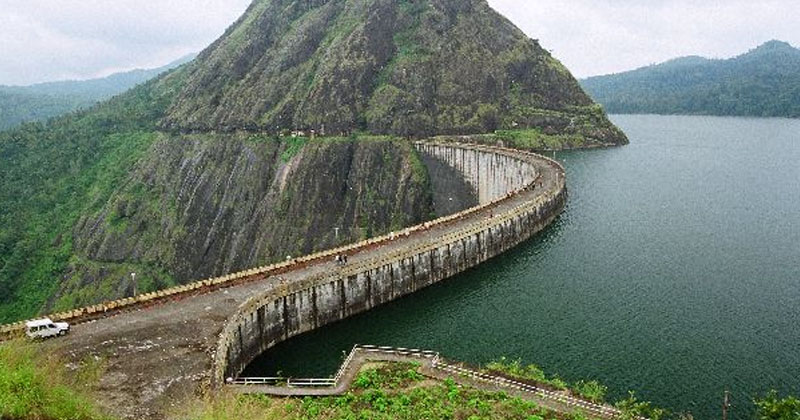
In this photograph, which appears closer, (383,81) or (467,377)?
(467,377)

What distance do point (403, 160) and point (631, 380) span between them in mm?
100192

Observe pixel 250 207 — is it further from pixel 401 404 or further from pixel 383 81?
pixel 401 404

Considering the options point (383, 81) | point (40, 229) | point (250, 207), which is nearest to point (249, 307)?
point (250, 207)

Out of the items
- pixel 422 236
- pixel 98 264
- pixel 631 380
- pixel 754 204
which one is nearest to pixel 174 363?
pixel 631 380

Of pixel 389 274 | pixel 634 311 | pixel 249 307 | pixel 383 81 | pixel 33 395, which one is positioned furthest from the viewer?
pixel 383 81

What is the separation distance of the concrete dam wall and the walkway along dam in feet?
0.39

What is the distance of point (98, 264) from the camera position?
511ft

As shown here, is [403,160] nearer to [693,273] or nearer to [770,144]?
[693,273]

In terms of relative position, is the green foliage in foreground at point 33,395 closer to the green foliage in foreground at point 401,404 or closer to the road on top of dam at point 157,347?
the road on top of dam at point 157,347

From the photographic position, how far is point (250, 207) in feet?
499

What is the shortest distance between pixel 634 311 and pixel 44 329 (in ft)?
180

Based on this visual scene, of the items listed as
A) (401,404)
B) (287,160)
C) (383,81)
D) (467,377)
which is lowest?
(467,377)

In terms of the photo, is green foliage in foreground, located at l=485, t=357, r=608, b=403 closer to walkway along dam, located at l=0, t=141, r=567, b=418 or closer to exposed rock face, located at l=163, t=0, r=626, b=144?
walkway along dam, located at l=0, t=141, r=567, b=418

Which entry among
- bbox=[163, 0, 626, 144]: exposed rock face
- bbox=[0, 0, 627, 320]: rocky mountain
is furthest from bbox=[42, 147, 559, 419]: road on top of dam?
bbox=[163, 0, 626, 144]: exposed rock face
